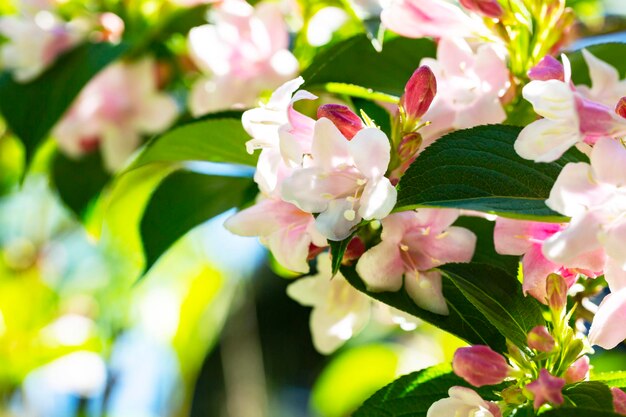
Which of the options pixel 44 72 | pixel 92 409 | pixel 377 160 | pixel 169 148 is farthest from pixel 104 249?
pixel 377 160

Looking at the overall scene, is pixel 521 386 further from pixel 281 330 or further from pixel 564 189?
pixel 281 330

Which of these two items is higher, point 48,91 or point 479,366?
point 479,366

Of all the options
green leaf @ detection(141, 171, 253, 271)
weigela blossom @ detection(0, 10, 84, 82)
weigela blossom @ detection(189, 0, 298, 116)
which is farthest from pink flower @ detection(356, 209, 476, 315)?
weigela blossom @ detection(0, 10, 84, 82)

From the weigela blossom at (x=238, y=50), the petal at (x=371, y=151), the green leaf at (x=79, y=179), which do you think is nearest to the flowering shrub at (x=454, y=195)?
the petal at (x=371, y=151)

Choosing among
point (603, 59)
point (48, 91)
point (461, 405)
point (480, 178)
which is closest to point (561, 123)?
point (480, 178)

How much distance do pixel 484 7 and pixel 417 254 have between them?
18 centimetres

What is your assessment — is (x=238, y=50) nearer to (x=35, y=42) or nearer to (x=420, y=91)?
(x=35, y=42)

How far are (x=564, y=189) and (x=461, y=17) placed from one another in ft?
0.84

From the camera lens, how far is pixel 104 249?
1.55m

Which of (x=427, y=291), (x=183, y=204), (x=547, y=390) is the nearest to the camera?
(x=547, y=390)

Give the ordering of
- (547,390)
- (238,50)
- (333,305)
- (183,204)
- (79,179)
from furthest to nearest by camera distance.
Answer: (79,179) < (238,50) < (183,204) < (333,305) < (547,390)

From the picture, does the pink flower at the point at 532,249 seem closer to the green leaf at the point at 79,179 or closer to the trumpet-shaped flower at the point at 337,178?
the trumpet-shaped flower at the point at 337,178

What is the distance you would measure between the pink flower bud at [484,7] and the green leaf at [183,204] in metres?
0.26

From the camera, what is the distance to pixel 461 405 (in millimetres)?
480
